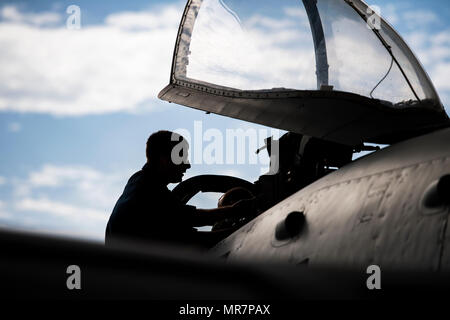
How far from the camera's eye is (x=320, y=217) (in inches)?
104

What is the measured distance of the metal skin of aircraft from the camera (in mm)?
1073

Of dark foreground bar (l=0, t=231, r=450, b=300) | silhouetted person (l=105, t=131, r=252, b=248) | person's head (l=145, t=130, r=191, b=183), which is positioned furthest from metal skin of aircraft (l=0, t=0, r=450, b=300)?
person's head (l=145, t=130, r=191, b=183)

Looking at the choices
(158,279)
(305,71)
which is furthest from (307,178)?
(158,279)

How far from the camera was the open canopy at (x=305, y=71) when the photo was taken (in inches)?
148

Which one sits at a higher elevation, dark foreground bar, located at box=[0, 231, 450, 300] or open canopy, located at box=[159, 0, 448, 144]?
open canopy, located at box=[159, 0, 448, 144]

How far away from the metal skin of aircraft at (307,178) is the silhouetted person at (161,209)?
0.27m

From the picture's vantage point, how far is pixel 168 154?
3924mm

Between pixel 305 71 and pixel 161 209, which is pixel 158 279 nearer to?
pixel 161 209

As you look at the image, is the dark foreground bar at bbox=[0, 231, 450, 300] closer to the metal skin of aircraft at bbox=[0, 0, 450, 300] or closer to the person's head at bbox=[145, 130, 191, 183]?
the metal skin of aircraft at bbox=[0, 0, 450, 300]

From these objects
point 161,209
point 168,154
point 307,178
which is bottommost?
point 161,209

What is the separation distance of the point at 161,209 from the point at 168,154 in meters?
0.46

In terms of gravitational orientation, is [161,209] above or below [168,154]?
below

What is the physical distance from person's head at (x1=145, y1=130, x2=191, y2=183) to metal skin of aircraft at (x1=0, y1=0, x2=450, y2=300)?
62 cm
